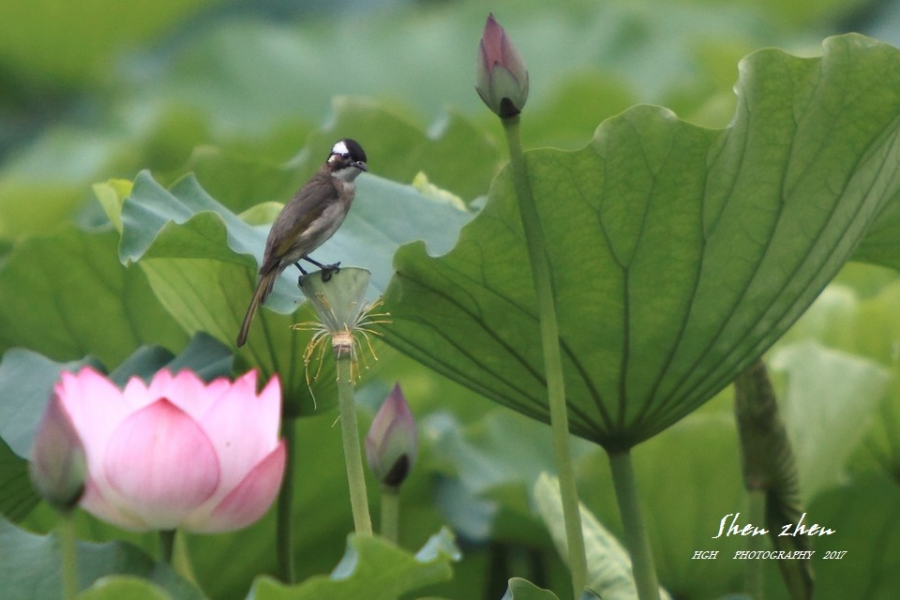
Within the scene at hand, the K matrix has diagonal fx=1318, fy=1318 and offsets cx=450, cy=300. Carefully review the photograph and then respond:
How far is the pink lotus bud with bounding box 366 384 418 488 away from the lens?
2.74ft

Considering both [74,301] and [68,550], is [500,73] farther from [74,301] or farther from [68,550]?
[74,301]

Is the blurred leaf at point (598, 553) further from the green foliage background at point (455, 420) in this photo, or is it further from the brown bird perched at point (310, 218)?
the brown bird perched at point (310, 218)

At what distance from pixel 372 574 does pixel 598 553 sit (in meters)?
0.36

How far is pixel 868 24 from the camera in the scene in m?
4.36

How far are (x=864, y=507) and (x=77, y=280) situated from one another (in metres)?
0.79

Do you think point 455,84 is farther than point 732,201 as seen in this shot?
Yes

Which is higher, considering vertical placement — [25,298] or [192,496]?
[25,298]

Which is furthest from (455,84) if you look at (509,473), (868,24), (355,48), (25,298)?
(25,298)

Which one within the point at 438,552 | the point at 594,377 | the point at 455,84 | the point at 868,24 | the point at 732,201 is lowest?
the point at 438,552

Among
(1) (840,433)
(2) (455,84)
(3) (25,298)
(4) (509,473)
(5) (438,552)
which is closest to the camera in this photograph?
(5) (438,552)

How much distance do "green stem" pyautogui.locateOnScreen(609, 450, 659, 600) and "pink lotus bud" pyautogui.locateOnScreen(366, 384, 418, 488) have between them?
19cm

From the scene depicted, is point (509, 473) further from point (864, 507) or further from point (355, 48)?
point (355, 48)

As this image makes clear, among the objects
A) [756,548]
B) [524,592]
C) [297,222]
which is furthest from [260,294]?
[756,548]

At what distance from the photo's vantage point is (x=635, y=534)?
96 centimetres
